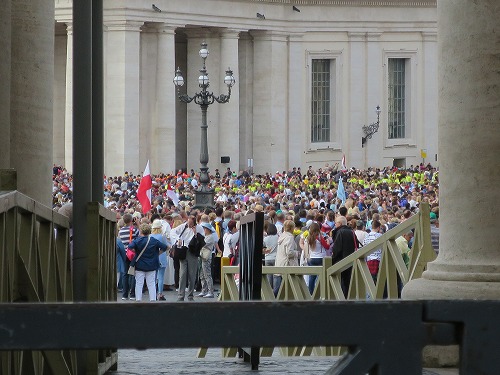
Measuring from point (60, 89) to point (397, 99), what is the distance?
19353mm

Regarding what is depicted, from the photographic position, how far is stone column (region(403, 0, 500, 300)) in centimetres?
848

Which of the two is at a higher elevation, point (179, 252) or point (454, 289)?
point (454, 289)

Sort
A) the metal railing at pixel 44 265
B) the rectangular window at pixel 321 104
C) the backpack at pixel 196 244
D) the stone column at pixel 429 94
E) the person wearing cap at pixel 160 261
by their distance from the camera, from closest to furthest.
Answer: the metal railing at pixel 44 265, the person wearing cap at pixel 160 261, the backpack at pixel 196 244, the rectangular window at pixel 321 104, the stone column at pixel 429 94

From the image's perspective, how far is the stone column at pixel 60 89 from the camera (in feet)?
218

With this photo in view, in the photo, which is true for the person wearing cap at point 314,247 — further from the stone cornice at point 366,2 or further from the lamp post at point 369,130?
the lamp post at point 369,130

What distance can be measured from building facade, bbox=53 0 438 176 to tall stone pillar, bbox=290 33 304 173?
0.05 meters

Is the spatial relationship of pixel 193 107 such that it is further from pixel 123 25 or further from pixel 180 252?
pixel 180 252

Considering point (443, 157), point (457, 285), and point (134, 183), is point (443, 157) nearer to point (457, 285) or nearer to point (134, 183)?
point (457, 285)

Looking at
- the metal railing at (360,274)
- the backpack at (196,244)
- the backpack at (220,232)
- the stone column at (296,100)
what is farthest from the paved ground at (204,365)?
the stone column at (296,100)

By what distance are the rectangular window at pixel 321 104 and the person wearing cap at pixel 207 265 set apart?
49.0 meters

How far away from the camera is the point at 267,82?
6944 cm

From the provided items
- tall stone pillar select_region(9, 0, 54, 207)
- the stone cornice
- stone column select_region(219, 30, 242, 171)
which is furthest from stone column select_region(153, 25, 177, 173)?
tall stone pillar select_region(9, 0, 54, 207)

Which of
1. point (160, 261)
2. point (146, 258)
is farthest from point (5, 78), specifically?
point (160, 261)

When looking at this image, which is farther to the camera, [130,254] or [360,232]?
[130,254]
